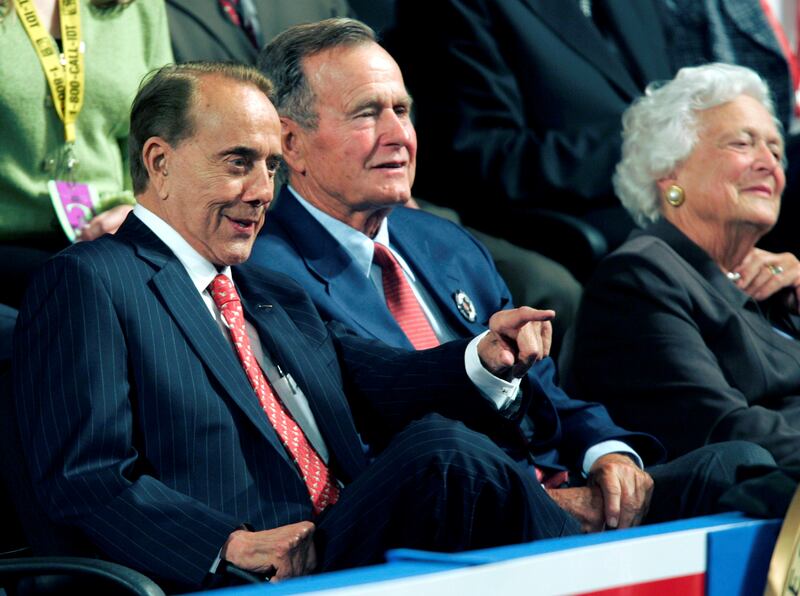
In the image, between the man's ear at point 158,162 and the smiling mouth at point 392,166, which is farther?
the smiling mouth at point 392,166

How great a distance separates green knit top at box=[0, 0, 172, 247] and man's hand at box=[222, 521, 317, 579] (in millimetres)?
1258

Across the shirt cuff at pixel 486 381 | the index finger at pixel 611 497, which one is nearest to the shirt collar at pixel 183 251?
the shirt cuff at pixel 486 381

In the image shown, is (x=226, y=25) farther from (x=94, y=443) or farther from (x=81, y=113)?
(x=94, y=443)

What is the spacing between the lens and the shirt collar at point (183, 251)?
2404 mm

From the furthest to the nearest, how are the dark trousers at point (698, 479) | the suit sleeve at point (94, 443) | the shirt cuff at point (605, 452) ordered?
the shirt cuff at point (605, 452) < the dark trousers at point (698, 479) < the suit sleeve at point (94, 443)

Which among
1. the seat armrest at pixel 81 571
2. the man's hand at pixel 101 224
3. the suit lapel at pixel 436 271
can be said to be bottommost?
the suit lapel at pixel 436 271

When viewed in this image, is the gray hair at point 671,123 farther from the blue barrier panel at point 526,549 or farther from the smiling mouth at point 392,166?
the blue barrier panel at point 526,549

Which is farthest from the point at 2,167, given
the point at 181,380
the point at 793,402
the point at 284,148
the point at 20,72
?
the point at 793,402

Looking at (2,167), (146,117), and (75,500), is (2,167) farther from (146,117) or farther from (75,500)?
(75,500)

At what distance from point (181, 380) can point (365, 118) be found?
97cm

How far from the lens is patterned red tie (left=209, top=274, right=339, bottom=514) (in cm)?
238

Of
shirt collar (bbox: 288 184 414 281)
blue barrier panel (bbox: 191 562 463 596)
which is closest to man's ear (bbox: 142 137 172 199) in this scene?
shirt collar (bbox: 288 184 414 281)

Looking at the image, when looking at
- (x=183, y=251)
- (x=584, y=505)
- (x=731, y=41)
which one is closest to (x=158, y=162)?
(x=183, y=251)

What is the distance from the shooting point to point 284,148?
3088mm
